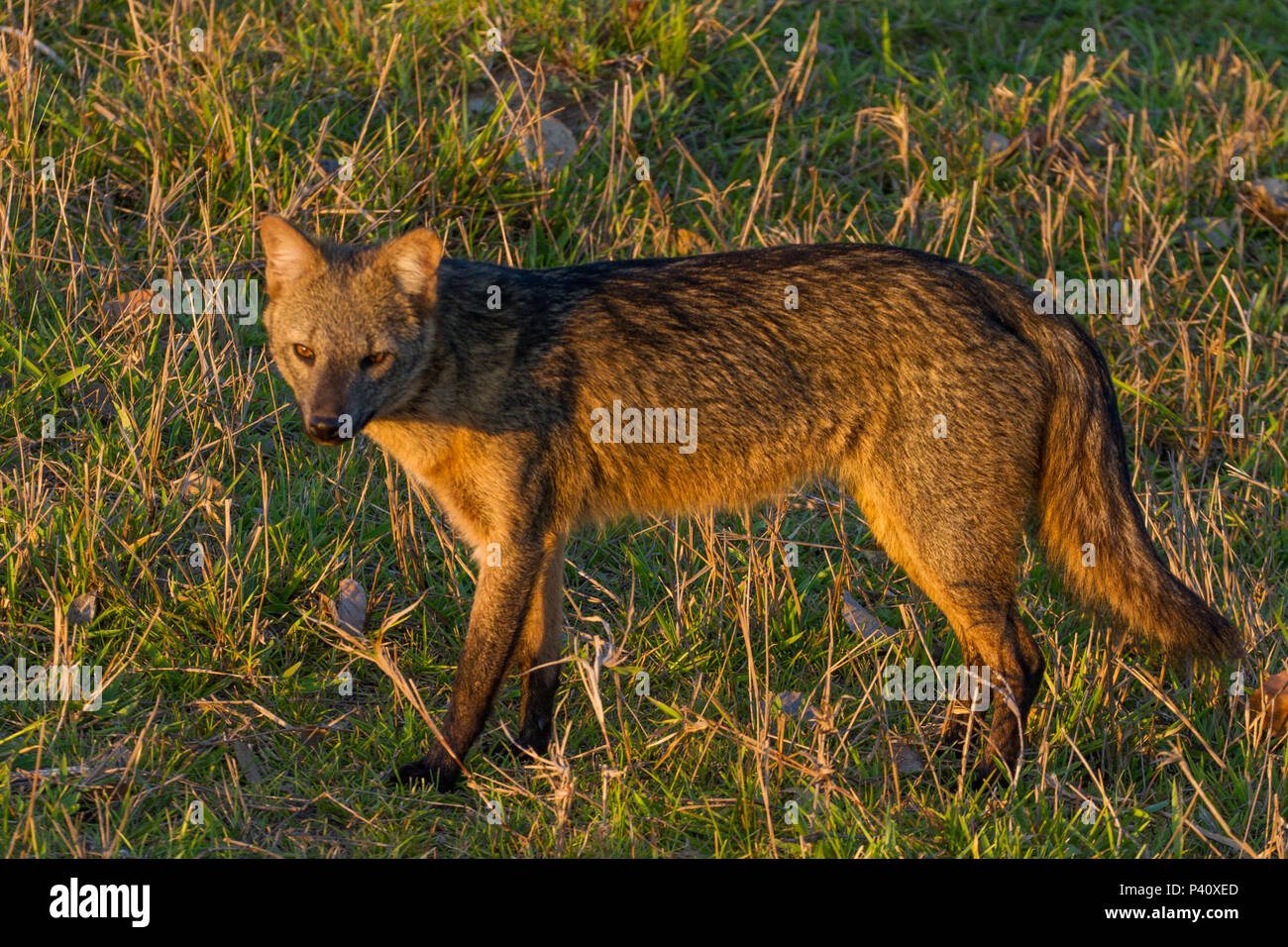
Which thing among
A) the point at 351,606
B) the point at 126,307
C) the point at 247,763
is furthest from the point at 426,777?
the point at 126,307

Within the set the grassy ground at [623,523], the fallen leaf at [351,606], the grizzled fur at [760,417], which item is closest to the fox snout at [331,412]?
the grizzled fur at [760,417]

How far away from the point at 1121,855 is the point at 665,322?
89.2 inches

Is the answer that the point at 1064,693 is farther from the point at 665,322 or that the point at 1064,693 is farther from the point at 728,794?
the point at 665,322

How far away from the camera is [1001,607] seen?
4.72m

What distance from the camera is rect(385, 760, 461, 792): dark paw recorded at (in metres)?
4.54

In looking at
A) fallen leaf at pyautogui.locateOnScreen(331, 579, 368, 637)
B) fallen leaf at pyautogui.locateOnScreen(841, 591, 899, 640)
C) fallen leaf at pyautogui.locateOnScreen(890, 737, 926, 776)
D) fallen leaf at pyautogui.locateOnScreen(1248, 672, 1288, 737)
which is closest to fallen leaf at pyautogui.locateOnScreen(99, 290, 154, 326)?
fallen leaf at pyautogui.locateOnScreen(331, 579, 368, 637)

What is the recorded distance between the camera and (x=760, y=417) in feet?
15.7

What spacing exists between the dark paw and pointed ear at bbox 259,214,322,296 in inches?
64.9

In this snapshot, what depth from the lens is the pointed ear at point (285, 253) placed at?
442 centimetres

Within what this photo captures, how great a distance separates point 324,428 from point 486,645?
990 millimetres

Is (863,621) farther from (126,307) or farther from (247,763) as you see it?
(126,307)

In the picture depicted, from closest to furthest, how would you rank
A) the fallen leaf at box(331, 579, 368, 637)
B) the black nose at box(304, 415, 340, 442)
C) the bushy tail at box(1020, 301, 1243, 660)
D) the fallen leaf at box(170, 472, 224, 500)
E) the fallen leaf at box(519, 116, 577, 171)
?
the black nose at box(304, 415, 340, 442)
the bushy tail at box(1020, 301, 1243, 660)
the fallen leaf at box(331, 579, 368, 637)
the fallen leaf at box(170, 472, 224, 500)
the fallen leaf at box(519, 116, 577, 171)

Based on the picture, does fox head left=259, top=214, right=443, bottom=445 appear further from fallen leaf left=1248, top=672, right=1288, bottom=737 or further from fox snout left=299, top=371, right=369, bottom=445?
fallen leaf left=1248, top=672, right=1288, bottom=737

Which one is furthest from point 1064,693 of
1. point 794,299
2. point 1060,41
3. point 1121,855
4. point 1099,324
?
point 1060,41
